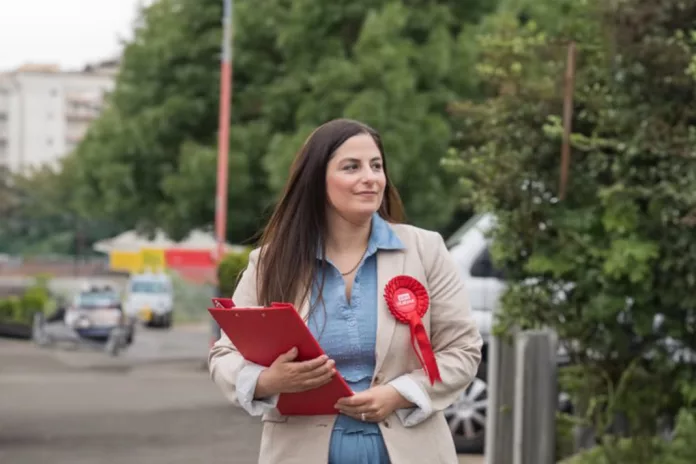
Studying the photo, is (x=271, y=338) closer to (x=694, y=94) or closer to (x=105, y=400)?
(x=694, y=94)

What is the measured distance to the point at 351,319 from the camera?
3680mm

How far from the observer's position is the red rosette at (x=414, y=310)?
3.62 meters

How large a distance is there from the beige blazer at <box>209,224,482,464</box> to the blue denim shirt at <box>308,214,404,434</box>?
2 cm

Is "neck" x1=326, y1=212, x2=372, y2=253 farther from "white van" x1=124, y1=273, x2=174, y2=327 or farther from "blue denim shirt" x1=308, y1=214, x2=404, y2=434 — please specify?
"white van" x1=124, y1=273, x2=174, y2=327

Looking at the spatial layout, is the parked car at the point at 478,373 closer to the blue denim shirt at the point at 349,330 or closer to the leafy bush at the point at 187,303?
the blue denim shirt at the point at 349,330

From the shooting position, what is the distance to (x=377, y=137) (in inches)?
152

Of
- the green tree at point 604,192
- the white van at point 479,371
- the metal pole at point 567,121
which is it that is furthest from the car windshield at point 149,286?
the metal pole at point 567,121

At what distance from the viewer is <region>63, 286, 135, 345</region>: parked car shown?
3491cm

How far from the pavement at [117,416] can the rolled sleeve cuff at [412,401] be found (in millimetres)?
2056

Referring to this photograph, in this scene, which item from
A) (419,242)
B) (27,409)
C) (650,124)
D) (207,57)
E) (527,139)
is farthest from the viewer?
(207,57)

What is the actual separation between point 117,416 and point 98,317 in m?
18.5

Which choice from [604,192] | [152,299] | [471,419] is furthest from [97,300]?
[604,192]

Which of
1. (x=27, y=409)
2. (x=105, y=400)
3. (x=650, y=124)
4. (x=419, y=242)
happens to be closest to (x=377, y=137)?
(x=419, y=242)

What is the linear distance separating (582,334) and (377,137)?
4.83 metres
